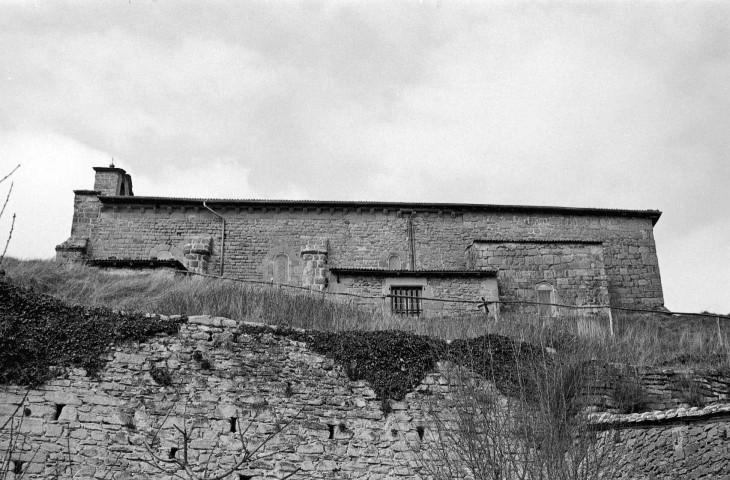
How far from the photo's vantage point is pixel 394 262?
25344 mm

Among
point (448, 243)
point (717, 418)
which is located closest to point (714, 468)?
point (717, 418)

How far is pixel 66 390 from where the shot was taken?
1170 centimetres

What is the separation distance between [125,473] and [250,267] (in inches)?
548

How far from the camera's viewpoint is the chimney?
1029 inches

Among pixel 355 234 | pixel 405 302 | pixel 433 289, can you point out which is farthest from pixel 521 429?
pixel 355 234

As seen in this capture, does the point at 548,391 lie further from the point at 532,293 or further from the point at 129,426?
the point at 532,293

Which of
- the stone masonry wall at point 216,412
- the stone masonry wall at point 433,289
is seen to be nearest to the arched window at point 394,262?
the stone masonry wall at point 433,289

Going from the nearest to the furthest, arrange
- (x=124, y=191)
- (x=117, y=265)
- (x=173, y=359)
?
(x=173, y=359), (x=117, y=265), (x=124, y=191)

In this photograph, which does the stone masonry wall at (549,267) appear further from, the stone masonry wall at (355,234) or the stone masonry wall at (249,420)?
the stone masonry wall at (249,420)

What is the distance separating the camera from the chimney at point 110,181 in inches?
1029

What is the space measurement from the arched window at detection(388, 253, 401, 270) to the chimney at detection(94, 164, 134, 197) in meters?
9.88

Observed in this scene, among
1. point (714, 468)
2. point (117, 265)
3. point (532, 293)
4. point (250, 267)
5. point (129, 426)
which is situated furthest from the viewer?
point (250, 267)

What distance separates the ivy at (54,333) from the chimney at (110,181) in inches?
551

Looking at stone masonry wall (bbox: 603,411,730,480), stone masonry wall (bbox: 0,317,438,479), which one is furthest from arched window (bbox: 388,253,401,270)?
stone masonry wall (bbox: 603,411,730,480)
